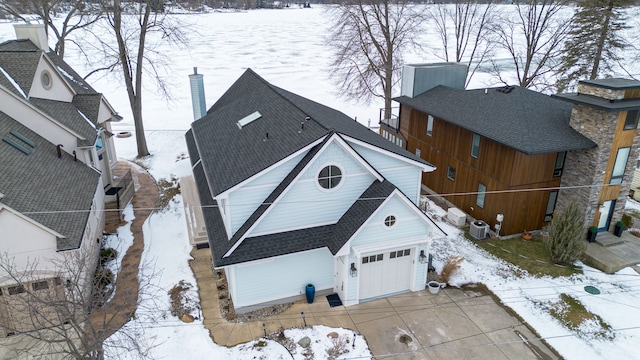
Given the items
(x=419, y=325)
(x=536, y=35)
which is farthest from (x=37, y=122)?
(x=536, y=35)

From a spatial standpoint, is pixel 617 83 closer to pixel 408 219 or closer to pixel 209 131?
pixel 408 219

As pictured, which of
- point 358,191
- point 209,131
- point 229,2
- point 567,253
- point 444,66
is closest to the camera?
point 358,191

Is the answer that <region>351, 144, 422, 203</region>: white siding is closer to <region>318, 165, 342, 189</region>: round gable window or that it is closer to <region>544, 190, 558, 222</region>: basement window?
<region>318, 165, 342, 189</region>: round gable window

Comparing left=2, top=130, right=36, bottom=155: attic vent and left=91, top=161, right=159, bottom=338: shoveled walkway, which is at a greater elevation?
left=2, top=130, right=36, bottom=155: attic vent

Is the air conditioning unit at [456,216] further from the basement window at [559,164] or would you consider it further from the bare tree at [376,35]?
the bare tree at [376,35]

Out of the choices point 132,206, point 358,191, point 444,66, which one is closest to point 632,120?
point 444,66

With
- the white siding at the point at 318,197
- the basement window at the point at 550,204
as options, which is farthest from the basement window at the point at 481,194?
the white siding at the point at 318,197

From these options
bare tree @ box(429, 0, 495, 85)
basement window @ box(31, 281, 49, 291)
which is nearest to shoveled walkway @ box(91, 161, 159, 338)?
basement window @ box(31, 281, 49, 291)
